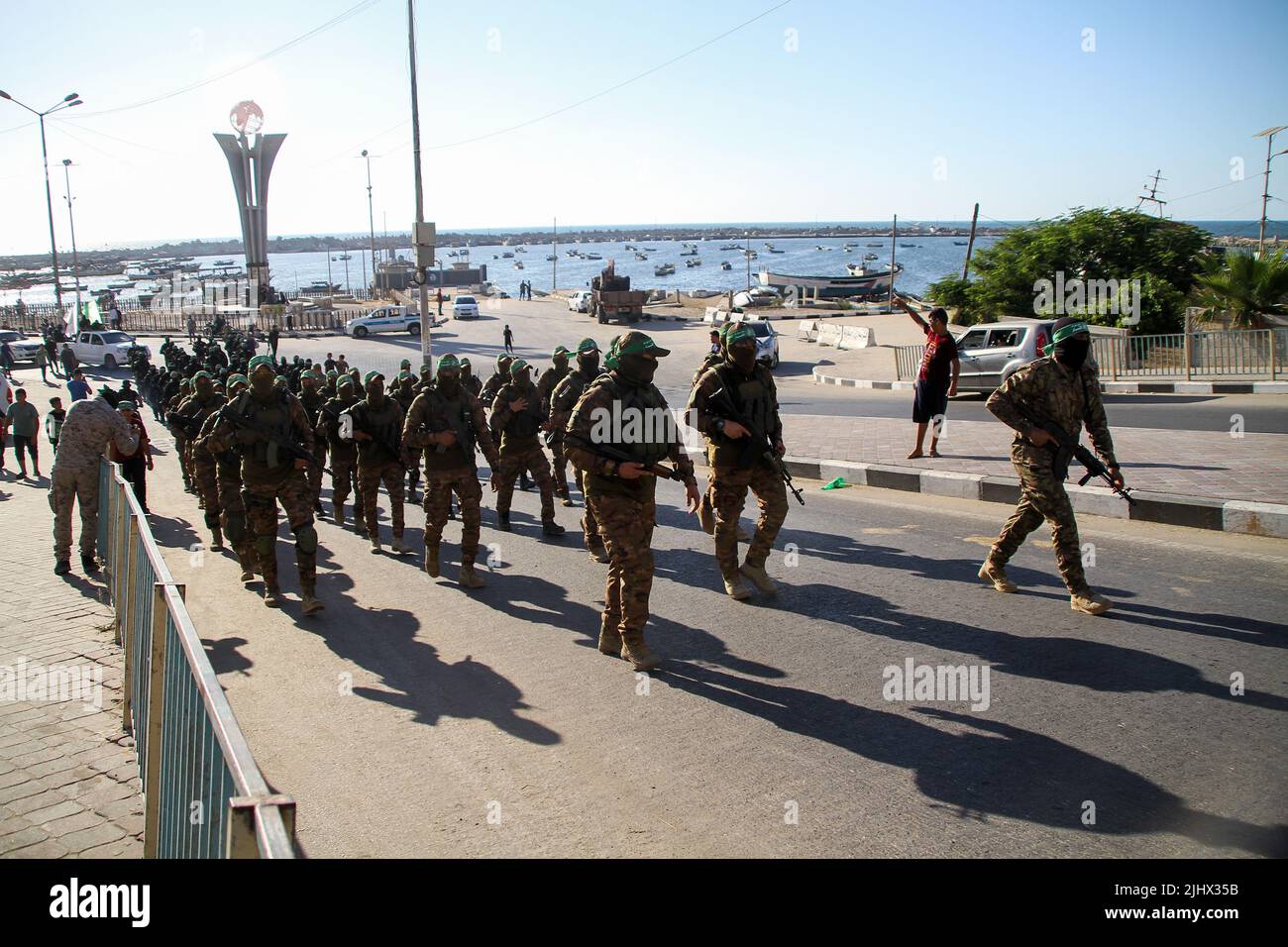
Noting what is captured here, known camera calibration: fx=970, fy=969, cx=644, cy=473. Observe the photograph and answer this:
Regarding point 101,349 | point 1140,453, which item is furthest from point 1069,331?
point 101,349

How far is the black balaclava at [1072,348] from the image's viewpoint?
646 centimetres

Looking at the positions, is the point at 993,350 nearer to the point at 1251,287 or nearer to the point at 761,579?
the point at 1251,287

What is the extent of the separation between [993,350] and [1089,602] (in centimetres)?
1541

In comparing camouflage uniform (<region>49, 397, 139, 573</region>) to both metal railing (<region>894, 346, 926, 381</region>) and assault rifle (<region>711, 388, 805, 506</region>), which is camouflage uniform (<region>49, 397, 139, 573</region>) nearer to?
assault rifle (<region>711, 388, 805, 506</region>)

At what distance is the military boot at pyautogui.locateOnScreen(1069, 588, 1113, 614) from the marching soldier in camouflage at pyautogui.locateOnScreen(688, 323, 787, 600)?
202 cm

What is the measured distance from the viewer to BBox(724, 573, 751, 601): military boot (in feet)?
23.7

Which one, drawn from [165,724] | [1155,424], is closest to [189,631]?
[165,724]

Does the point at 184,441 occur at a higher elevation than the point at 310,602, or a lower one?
higher

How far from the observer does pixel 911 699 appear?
5.26m

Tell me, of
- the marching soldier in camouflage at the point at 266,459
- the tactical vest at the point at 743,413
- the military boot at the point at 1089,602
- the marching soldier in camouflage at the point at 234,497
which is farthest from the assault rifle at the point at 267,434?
the military boot at the point at 1089,602

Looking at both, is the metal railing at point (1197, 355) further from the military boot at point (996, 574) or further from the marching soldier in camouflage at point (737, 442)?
the marching soldier in camouflage at point (737, 442)

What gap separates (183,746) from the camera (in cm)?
337
